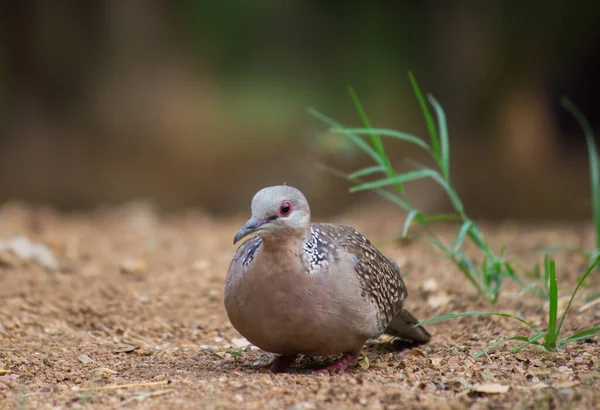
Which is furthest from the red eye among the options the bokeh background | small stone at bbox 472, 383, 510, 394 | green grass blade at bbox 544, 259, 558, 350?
the bokeh background

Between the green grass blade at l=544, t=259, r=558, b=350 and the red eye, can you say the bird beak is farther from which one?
the green grass blade at l=544, t=259, r=558, b=350

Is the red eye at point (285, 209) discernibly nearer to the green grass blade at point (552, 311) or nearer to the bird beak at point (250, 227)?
the bird beak at point (250, 227)

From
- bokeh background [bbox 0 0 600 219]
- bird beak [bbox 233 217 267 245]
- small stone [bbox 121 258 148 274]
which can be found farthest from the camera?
bokeh background [bbox 0 0 600 219]

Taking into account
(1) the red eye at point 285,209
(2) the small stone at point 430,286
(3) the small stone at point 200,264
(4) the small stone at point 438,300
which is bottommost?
(4) the small stone at point 438,300

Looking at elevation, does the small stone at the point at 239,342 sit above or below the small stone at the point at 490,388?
above

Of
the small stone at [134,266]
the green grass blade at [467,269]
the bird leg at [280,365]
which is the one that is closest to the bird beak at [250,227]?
the bird leg at [280,365]

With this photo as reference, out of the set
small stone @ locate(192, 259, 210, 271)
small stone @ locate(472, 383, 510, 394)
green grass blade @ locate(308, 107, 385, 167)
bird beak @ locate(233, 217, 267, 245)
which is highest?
green grass blade @ locate(308, 107, 385, 167)

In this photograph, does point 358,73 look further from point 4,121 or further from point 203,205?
point 4,121

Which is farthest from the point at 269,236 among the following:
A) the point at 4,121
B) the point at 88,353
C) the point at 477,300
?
the point at 4,121
